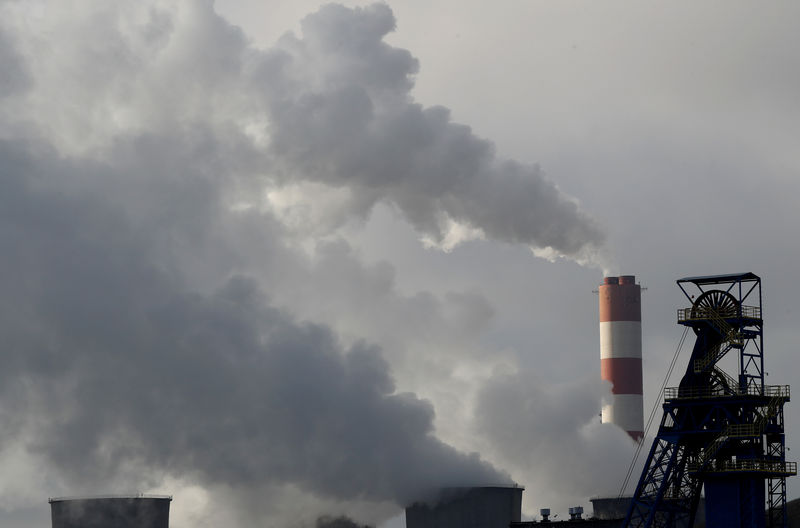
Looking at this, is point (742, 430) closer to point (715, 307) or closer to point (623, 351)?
point (715, 307)

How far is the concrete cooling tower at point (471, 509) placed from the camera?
277 feet

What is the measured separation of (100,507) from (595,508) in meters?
33.6

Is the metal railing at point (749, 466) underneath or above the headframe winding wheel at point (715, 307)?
underneath

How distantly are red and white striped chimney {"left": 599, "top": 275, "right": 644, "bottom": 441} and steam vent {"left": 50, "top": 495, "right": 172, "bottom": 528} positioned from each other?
1686 inches

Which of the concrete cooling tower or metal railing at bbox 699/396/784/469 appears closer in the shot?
metal railing at bbox 699/396/784/469

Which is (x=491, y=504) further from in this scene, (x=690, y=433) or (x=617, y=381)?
(x=617, y=381)

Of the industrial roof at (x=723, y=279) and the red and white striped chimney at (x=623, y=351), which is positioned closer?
the industrial roof at (x=723, y=279)

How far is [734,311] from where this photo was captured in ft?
232

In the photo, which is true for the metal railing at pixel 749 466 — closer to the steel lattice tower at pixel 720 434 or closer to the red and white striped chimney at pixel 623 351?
the steel lattice tower at pixel 720 434

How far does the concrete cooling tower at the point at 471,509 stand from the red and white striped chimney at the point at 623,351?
932 inches

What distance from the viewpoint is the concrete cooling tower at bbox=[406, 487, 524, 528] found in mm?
84500

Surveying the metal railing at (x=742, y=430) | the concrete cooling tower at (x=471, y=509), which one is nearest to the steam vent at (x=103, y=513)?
the concrete cooling tower at (x=471, y=509)

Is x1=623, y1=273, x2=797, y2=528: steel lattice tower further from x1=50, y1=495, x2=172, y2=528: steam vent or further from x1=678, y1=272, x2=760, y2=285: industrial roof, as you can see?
x1=50, y1=495, x2=172, y2=528: steam vent

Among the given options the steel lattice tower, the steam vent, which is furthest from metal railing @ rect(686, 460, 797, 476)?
the steam vent
